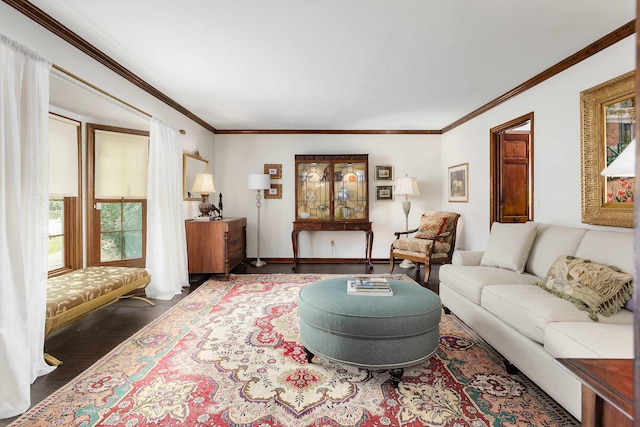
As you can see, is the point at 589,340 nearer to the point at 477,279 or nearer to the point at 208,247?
the point at 477,279

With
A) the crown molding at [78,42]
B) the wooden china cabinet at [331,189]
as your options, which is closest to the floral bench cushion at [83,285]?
the crown molding at [78,42]

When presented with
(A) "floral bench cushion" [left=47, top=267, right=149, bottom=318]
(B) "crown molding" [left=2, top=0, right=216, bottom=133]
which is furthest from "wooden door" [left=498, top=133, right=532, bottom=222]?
(B) "crown molding" [left=2, top=0, right=216, bottom=133]

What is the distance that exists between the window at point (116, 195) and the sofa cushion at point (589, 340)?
4711 millimetres

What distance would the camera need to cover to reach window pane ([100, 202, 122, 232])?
4074 mm

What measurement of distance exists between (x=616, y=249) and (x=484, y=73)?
198 centimetres

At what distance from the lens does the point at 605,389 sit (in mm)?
685

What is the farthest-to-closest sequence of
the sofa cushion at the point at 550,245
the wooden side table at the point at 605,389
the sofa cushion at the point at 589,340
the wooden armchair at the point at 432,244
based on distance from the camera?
Answer: 1. the wooden armchair at the point at 432,244
2. the sofa cushion at the point at 550,245
3. the sofa cushion at the point at 589,340
4. the wooden side table at the point at 605,389

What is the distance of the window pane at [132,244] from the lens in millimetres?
4359

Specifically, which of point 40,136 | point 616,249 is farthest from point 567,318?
point 40,136

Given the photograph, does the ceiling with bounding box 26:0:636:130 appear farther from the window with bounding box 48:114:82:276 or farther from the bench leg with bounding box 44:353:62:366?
the bench leg with bounding box 44:353:62:366

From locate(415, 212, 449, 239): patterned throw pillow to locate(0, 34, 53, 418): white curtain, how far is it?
14.2 feet

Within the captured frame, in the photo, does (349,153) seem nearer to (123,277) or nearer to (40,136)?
(123,277)

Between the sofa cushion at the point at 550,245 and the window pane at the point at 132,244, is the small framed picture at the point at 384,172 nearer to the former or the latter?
the sofa cushion at the point at 550,245

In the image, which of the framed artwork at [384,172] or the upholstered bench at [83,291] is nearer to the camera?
the upholstered bench at [83,291]
